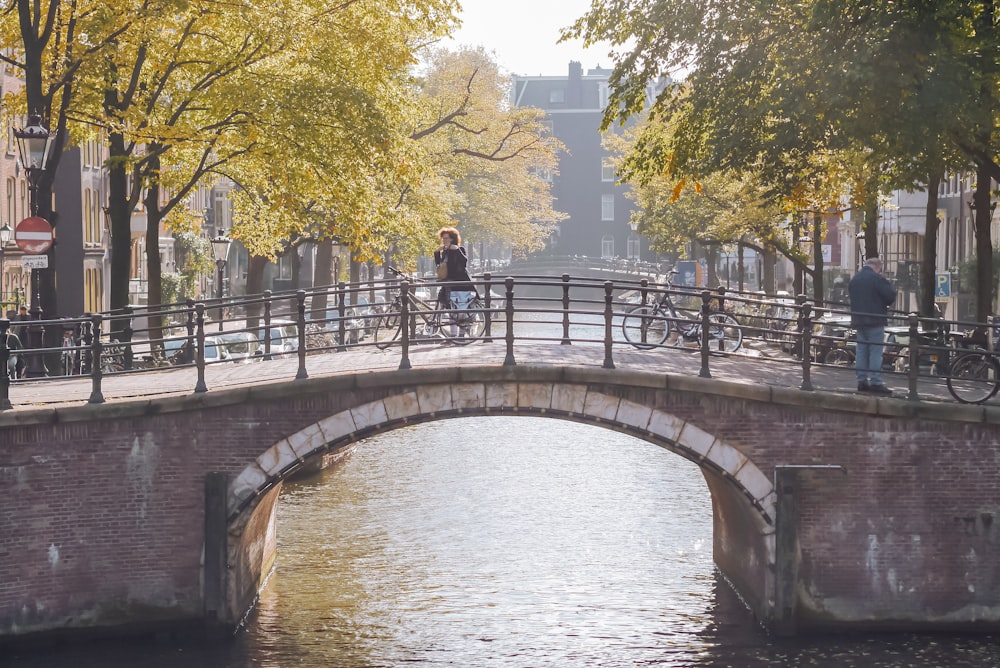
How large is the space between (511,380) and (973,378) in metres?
5.22

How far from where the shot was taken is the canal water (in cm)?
1633

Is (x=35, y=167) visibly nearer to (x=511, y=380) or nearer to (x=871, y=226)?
(x=511, y=380)

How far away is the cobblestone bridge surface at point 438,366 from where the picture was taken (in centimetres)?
1733

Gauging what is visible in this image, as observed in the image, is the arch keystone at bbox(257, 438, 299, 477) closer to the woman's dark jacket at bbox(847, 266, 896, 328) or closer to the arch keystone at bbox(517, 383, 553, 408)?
the arch keystone at bbox(517, 383, 553, 408)

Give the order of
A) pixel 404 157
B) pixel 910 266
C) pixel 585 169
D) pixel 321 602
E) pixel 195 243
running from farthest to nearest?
pixel 585 169, pixel 195 243, pixel 910 266, pixel 404 157, pixel 321 602

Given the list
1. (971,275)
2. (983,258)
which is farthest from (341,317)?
(971,275)

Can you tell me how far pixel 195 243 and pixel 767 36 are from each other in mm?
A: 40424

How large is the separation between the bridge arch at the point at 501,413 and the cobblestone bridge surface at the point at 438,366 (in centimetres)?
34

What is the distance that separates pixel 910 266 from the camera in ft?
159

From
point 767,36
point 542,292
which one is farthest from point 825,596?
point 542,292

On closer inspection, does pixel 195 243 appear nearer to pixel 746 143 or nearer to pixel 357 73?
pixel 357 73

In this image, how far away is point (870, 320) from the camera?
17.5 meters

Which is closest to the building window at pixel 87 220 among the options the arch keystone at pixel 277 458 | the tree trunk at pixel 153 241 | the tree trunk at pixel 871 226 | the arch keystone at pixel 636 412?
the tree trunk at pixel 153 241

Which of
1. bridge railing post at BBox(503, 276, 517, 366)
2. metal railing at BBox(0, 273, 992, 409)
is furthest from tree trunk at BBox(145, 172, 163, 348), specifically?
bridge railing post at BBox(503, 276, 517, 366)
